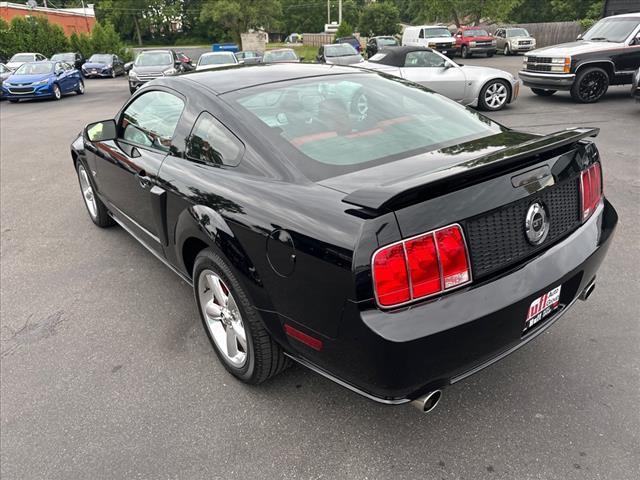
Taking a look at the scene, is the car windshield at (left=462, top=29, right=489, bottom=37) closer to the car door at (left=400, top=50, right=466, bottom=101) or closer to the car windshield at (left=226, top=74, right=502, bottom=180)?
the car door at (left=400, top=50, right=466, bottom=101)

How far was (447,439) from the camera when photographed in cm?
230

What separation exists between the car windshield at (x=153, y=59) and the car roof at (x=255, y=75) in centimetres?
1716

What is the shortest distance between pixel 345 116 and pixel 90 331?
2.24m

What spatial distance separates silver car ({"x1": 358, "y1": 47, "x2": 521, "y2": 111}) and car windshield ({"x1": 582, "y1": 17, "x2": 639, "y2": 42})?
2504 mm

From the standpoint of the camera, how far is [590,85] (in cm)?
1081

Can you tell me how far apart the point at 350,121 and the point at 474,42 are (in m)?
29.0

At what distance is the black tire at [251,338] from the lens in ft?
7.83

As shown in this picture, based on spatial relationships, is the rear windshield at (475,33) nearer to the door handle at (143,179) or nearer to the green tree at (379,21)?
the green tree at (379,21)

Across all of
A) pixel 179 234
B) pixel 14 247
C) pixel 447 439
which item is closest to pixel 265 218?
pixel 179 234

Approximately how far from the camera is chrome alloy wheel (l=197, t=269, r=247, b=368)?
2646 mm

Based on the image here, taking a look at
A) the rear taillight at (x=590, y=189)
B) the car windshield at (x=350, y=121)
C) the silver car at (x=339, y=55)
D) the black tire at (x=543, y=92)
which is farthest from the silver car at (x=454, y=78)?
the silver car at (x=339, y=55)

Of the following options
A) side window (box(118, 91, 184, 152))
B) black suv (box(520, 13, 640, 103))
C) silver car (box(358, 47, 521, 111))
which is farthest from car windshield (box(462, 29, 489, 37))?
side window (box(118, 91, 184, 152))

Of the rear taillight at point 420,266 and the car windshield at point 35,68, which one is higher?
the car windshield at point 35,68

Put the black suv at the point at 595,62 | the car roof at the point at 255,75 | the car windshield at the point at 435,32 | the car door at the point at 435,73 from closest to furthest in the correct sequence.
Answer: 1. the car roof at the point at 255,75
2. the car door at the point at 435,73
3. the black suv at the point at 595,62
4. the car windshield at the point at 435,32
